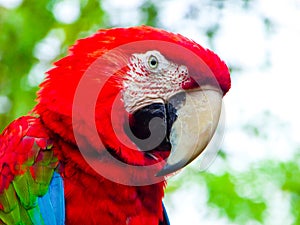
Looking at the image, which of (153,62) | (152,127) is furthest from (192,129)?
(153,62)

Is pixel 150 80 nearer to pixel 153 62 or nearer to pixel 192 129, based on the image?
pixel 153 62

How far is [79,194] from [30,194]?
188 mm

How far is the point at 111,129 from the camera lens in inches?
87.4

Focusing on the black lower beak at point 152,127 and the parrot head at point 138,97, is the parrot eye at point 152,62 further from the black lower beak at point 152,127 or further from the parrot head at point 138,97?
the black lower beak at point 152,127

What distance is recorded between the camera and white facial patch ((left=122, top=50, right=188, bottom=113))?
2.25 meters

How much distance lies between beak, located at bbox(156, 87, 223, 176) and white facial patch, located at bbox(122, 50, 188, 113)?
8 centimetres

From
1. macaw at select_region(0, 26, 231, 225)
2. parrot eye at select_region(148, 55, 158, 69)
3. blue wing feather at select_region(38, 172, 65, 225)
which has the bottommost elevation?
blue wing feather at select_region(38, 172, 65, 225)

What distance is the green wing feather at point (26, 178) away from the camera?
223cm

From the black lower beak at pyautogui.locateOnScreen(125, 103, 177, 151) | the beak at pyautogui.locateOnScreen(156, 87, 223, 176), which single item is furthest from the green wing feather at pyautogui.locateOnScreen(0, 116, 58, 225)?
the beak at pyautogui.locateOnScreen(156, 87, 223, 176)

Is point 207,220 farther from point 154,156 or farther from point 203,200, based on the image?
point 154,156

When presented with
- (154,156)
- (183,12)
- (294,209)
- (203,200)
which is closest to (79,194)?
(154,156)

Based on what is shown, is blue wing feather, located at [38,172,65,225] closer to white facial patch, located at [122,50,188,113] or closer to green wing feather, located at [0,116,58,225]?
green wing feather, located at [0,116,58,225]

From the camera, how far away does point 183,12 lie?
4.79m

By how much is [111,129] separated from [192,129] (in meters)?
0.30
